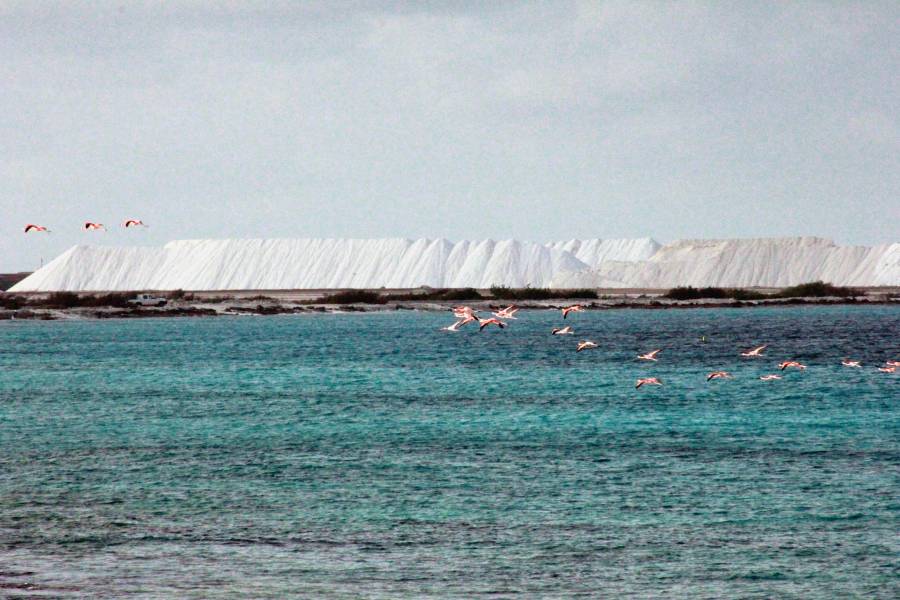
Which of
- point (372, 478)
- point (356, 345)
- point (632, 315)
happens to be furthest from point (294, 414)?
point (632, 315)

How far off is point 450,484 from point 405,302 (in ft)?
431

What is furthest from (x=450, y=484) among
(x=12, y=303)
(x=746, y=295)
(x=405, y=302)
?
(x=746, y=295)

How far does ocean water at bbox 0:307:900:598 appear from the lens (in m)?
20.4

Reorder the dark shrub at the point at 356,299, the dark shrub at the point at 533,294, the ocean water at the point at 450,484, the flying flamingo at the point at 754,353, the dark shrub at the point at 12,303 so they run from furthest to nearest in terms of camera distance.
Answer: the dark shrub at the point at 533,294 → the dark shrub at the point at 356,299 → the dark shrub at the point at 12,303 → the flying flamingo at the point at 754,353 → the ocean water at the point at 450,484

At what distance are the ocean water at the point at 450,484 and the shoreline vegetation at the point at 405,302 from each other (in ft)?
267

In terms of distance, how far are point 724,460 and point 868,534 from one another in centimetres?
895

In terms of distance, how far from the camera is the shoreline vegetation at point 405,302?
14300cm

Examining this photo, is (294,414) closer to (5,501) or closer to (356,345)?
(5,501)

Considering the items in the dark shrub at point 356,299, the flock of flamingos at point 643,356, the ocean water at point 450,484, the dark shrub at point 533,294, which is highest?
the dark shrub at point 533,294

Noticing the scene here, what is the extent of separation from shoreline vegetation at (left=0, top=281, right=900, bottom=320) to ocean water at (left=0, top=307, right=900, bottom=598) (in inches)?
3205

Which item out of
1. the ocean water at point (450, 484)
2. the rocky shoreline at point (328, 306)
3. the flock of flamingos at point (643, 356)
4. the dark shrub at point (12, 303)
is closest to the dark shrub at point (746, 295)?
the rocky shoreline at point (328, 306)

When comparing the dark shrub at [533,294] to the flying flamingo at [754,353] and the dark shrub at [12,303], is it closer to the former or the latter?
the dark shrub at [12,303]

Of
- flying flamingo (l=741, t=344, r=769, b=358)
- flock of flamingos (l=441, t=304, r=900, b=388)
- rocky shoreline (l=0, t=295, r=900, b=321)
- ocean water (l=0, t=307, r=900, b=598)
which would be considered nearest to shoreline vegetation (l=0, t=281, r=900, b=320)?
rocky shoreline (l=0, t=295, r=900, b=321)

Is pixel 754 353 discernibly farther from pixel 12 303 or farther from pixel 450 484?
pixel 12 303
